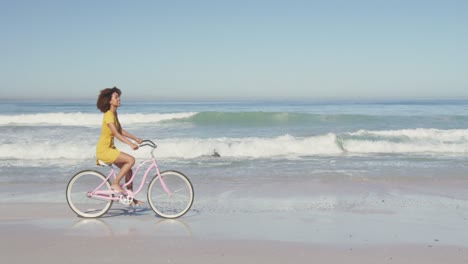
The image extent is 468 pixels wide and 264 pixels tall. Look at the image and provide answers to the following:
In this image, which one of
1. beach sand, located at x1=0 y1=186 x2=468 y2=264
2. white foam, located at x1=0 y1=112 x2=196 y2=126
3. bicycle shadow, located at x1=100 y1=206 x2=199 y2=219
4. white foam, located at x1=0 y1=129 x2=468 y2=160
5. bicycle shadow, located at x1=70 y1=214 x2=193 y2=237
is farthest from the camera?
white foam, located at x1=0 y1=112 x2=196 y2=126

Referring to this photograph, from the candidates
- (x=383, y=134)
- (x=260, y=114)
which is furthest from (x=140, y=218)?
(x=260, y=114)

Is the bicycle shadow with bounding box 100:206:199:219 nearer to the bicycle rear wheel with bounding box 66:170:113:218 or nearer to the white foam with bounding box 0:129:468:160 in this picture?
the bicycle rear wheel with bounding box 66:170:113:218

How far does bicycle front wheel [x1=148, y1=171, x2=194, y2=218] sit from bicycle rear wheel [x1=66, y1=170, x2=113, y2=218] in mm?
599

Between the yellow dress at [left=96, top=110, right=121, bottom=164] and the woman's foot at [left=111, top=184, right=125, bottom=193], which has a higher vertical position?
the yellow dress at [left=96, top=110, right=121, bottom=164]

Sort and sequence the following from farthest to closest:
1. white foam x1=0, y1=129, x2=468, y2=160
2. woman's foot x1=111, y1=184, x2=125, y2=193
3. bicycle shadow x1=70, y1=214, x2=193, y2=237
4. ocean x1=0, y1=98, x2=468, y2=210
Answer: white foam x1=0, y1=129, x2=468, y2=160, ocean x1=0, y1=98, x2=468, y2=210, woman's foot x1=111, y1=184, x2=125, y2=193, bicycle shadow x1=70, y1=214, x2=193, y2=237

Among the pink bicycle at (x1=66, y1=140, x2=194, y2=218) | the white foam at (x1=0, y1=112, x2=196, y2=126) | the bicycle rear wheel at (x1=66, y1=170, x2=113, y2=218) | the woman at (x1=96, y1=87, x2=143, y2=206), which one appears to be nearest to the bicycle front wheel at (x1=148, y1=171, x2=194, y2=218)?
the pink bicycle at (x1=66, y1=140, x2=194, y2=218)

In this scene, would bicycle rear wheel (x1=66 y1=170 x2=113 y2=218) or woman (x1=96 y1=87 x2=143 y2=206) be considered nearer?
woman (x1=96 y1=87 x2=143 y2=206)

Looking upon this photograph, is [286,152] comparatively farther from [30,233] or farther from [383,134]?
[30,233]

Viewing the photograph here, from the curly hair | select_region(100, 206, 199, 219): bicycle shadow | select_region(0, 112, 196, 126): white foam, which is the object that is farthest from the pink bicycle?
select_region(0, 112, 196, 126): white foam

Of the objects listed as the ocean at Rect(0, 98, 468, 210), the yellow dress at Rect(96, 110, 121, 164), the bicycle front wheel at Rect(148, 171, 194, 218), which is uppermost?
the yellow dress at Rect(96, 110, 121, 164)

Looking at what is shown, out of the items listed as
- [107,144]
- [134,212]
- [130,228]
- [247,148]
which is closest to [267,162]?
[247,148]

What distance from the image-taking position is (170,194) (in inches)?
262

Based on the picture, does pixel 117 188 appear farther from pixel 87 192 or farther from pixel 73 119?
pixel 73 119

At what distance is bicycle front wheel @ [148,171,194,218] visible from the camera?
6602 mm
